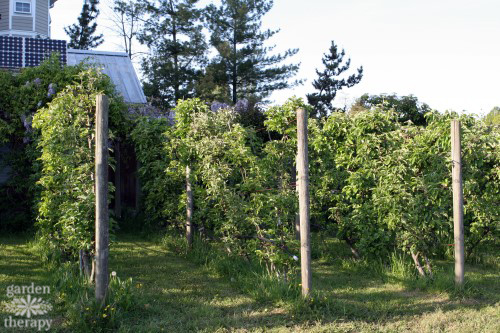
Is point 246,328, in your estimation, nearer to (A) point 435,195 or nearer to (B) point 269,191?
(B) point 269,191

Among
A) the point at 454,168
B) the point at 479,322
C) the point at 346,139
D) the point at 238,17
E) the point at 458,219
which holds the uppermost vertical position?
the point at 238,17

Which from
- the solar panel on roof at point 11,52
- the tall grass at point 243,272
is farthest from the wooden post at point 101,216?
the solar panel on roof at point 11,52

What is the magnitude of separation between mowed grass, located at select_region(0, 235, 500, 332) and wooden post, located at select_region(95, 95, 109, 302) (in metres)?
0.47

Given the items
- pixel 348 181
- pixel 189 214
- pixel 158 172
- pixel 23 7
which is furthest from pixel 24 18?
pixel 348 181

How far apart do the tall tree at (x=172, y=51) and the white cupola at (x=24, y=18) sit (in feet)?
19.2

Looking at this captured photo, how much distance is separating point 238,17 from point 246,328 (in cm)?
2552

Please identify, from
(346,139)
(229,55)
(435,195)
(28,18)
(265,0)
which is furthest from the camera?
(265,0)

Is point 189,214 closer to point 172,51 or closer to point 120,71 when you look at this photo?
point 120,71

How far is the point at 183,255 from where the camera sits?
8250 mm

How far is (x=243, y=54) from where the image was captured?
92.9 ft

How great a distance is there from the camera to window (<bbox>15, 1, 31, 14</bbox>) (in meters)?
24.6

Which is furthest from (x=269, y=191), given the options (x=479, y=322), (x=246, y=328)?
(x=479, y=322)

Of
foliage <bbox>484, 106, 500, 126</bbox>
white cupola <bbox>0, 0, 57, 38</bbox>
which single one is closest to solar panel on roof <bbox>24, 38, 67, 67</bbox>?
foliage <bbox>484, 106, 500, 126</bbox>

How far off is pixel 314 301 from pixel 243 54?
79.4 feet
